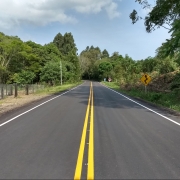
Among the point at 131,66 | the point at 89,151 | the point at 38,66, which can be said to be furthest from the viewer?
the point at 38,66

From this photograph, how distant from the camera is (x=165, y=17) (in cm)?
2367

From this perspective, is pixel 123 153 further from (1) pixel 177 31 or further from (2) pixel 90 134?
(1) pixel 177 31

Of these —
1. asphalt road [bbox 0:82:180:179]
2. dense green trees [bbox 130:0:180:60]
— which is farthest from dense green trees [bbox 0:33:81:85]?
asphalt road [bbox 0:82:180:179]

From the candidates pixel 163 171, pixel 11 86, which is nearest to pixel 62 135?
pixel 163 171

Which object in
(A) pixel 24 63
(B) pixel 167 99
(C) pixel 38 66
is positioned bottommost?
(B) pixel 167 99

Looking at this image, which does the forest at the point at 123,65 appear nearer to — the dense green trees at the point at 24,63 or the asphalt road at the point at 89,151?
the dense green trees at the point at 24,63

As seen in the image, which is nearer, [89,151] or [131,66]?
[89,151]

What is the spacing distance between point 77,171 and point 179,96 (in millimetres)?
19387

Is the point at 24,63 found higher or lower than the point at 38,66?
higher

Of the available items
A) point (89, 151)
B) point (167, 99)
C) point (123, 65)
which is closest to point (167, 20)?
point (167, 99)

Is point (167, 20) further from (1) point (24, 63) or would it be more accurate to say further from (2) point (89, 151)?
(1) point (24, 63)

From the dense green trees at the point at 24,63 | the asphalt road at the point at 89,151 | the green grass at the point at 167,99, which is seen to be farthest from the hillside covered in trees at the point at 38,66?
the asphalt road at the point at 89,151

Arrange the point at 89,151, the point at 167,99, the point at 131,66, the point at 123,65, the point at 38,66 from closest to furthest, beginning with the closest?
1. the point at 89,151
2. the point at 167,99
3. the point at 131,66
4. the point at 38,66
5. the point at 123,65

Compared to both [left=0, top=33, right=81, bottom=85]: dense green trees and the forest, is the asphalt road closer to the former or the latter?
the forest
